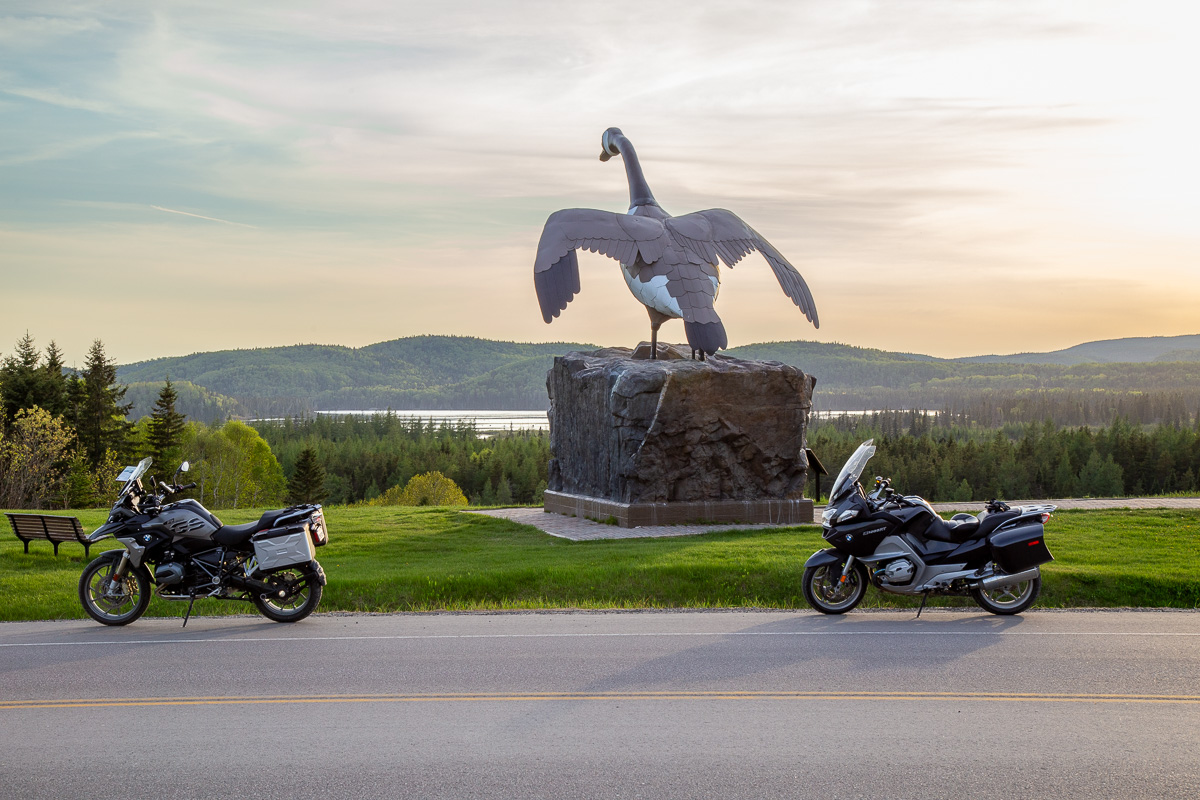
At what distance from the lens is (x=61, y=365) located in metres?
62.4

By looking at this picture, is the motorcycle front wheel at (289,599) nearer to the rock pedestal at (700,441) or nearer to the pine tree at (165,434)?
the rock pedestal at (700,441)

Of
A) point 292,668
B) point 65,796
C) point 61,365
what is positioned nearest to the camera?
point 65,796

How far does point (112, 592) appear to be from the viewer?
10.6 m

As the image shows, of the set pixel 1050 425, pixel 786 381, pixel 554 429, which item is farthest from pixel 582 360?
pixel 1050 425

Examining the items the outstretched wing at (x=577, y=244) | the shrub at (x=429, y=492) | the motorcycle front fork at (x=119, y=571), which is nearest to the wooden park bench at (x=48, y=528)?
the motorcycle front fork at (x=119, y=571)

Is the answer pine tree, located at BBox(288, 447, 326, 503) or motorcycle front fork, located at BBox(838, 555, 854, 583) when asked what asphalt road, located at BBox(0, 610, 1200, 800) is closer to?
motorcycle front fork, located at BBox(838, 555, 854, 583)

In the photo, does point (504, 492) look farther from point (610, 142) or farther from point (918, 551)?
point (918, 551)

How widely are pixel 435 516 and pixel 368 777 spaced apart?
18612 millimetres

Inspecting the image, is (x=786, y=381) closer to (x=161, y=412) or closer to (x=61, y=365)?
(x=61, y=365)

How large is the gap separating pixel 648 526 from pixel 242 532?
11.0 m

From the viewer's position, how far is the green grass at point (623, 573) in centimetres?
1272

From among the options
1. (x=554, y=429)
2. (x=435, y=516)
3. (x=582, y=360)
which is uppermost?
(x=582, y=360)

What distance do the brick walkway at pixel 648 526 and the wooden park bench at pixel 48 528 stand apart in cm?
840

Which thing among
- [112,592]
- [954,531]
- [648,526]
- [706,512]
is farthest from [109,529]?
[706,512]
